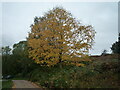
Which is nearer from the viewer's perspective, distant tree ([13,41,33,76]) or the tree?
the tree

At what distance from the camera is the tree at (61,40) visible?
14242 mm

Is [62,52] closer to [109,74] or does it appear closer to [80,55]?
[80,55]

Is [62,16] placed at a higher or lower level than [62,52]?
higher

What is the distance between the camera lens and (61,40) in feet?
45.9

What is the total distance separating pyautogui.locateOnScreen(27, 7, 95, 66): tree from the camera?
14.2 metres

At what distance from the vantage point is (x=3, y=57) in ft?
117

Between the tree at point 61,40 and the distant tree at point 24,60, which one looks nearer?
the tree at point 61,40

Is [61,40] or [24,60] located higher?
[61,40]

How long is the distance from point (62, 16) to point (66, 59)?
14.6ft

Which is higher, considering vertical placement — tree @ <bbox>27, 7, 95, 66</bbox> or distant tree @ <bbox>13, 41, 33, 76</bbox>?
tree @ <bbox>27, 7, 95, 66</bbox>

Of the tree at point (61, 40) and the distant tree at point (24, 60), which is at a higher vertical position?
the tree at point (61, 40)

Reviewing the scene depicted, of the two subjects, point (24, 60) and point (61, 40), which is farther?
point (24, 60)

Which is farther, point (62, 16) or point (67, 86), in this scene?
point (62, 16)

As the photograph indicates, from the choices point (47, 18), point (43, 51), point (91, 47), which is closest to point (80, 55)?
point (91, 47)
